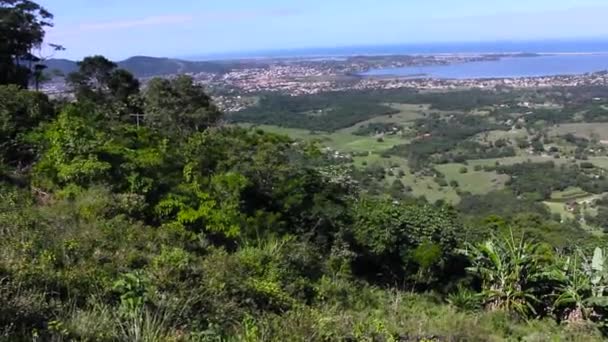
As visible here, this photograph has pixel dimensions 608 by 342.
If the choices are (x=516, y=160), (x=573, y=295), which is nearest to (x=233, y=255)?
(x=573, y=295)

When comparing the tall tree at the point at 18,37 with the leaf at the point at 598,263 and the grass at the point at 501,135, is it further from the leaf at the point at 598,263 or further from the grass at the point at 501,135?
the grass at the point at 501,135

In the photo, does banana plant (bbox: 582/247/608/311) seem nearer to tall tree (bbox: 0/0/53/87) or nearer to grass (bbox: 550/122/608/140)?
tall tree (bbox: 0/0/53/87)

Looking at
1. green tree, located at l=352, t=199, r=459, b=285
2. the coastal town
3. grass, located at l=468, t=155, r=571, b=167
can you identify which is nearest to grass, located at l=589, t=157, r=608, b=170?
grass, located at l=468, t=155, r=571, b=167

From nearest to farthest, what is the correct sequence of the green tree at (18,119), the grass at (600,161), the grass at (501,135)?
the green tree at (18,119) → the grass at (600,161) → the grass at (501,135)

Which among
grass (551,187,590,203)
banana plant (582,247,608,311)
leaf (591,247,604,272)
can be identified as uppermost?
leaf (591,247,604,272)

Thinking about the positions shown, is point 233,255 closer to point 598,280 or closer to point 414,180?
A: point 598,280

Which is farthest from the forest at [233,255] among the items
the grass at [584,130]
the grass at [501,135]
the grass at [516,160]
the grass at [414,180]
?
the grass at [584,130]
